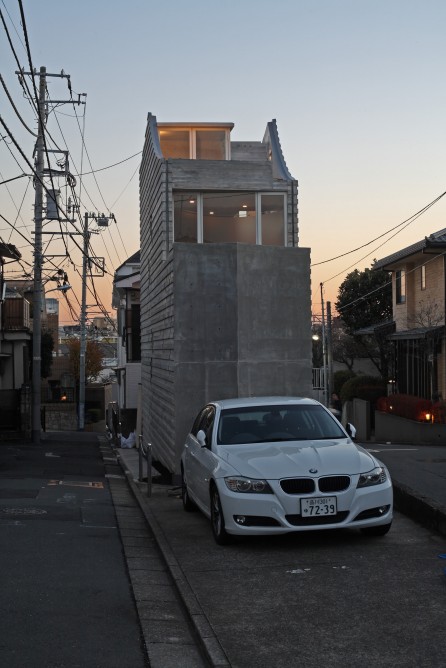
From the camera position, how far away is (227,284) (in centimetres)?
1426

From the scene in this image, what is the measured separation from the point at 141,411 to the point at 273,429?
1590cm

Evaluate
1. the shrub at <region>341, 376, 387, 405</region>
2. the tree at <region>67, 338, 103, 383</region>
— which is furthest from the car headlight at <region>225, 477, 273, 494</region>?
the tree at <region>67, 338, 103, 383</region>

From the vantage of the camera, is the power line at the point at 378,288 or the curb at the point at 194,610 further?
the power line at the point at 378,288

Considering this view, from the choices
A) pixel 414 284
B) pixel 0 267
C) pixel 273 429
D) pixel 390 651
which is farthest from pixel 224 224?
pixel 0 267

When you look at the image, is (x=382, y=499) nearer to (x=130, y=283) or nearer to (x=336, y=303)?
(x=130, y=283)

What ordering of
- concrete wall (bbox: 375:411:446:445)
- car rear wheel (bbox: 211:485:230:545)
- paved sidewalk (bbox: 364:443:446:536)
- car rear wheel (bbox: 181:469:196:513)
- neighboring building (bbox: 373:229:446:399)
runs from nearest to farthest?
car rear wheel (bbox: 211:485:230:545), paved sidewalk (bbox: 364:443:446:536), car rear wheel (bbox: 181:469:196:513), concrete wall (bbox: 375:411:446:445), neighboring building (bbox: 373:229:446:399)

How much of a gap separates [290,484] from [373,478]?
0.90 m

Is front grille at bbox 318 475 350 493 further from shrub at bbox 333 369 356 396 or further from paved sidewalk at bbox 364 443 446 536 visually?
shrub at bbox 333 369 356 396

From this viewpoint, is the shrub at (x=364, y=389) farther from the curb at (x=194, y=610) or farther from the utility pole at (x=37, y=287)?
the curb at (x=194, y=610)

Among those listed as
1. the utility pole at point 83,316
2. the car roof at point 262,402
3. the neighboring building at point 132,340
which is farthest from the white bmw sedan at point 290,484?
the utility pole at point 83,316

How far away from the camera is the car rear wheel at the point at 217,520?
8102 mm

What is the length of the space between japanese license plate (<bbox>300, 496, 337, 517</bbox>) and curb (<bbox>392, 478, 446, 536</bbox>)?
1.28 m

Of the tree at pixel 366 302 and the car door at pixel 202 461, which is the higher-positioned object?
the tree at pixel 366 302

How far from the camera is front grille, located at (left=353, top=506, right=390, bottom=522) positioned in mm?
7863
